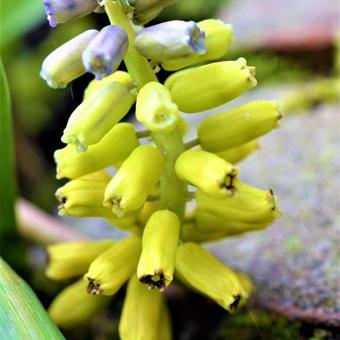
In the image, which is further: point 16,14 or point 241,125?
point 16,14

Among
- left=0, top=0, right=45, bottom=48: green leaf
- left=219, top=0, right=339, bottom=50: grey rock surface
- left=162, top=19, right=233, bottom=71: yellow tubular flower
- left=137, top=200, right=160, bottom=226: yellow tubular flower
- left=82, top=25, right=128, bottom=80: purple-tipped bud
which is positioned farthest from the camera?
left=219, top=0, right=339, bottom=50: grey rock surface

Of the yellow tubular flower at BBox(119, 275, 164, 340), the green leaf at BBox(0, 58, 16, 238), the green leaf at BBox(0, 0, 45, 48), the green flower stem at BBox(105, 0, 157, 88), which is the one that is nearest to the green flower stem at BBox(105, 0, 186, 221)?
the green flower stem at BBox(105, 0, 157, 88)

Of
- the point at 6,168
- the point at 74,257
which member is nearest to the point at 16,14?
the point at 6,168

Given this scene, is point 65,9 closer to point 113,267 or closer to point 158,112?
point 158,112

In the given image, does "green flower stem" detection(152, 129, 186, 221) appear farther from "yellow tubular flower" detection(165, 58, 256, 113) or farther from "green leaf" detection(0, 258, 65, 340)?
"green leaf" detection(0, 258, 65, 340)

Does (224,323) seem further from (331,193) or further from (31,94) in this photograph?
(31,94)

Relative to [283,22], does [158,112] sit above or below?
above
